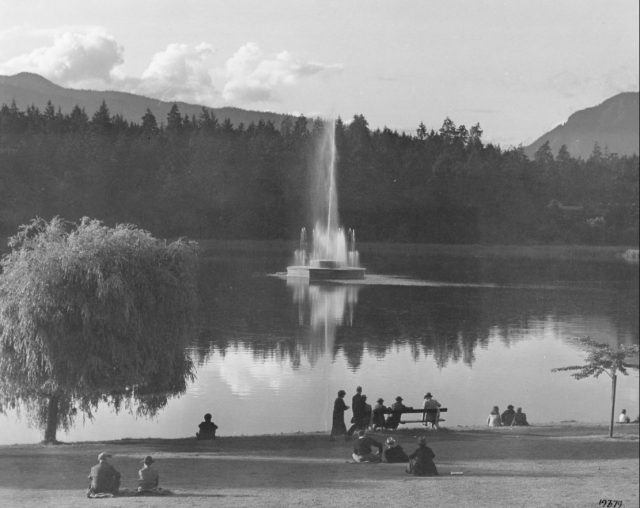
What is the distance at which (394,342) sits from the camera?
27547 mm

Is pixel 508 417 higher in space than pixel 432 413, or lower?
lower

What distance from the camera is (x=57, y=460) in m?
14.3

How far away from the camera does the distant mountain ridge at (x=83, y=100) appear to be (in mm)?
27312

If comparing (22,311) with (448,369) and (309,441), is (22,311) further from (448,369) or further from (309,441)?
(448,369)

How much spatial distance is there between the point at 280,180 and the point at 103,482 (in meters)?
21.6

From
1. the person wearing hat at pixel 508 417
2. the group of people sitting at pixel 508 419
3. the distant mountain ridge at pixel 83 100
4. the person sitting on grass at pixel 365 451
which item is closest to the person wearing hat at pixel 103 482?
the person sitting on grass at pixel 365 451

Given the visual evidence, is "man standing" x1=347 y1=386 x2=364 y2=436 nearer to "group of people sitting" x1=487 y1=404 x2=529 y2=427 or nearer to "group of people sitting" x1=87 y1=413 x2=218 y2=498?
"group of people sitting" x1=487 y1=404 x2=529 y2=427

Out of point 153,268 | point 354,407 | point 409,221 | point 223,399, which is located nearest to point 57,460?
point 153,268

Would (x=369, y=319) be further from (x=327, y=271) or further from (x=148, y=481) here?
(x=148, y=481)

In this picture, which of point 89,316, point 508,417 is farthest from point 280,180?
point 89,316

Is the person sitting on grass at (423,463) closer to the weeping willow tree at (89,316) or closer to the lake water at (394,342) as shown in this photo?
the lake water at (394,342)

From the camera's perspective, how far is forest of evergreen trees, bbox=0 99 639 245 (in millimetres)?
14938

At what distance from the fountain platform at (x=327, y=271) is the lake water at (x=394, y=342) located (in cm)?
68

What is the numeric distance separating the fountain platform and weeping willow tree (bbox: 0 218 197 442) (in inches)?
676
